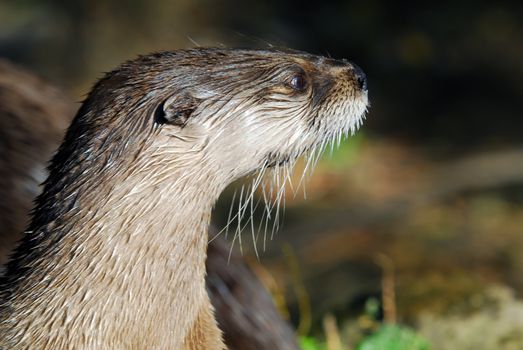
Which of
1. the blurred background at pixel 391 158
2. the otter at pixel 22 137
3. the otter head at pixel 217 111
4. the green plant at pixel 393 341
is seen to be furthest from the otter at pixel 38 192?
the green plant at pixel 393 341

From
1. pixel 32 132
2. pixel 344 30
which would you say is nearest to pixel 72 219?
pixel 32 132

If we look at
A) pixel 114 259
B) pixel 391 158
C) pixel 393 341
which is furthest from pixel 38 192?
pixel 391 158

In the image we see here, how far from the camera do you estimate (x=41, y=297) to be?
190 centimetres

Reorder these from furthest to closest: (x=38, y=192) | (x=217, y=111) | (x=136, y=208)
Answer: (x=38, y=192) < (x=217, y=111) < (x=136, y=208)

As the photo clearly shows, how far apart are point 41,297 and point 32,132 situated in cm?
70

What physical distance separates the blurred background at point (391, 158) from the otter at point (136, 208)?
17.5 inches

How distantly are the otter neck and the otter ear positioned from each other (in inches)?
3.4

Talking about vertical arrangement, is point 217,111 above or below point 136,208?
above

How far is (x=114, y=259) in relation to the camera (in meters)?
1.88

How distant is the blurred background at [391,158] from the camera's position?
3461 mm

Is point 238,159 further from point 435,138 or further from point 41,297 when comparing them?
point 435,138

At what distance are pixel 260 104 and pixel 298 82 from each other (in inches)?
5.3

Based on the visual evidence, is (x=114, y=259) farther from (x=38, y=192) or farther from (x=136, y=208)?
(x=38, y=192)

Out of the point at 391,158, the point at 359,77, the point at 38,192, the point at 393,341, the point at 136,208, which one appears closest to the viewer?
the point at 136,208
